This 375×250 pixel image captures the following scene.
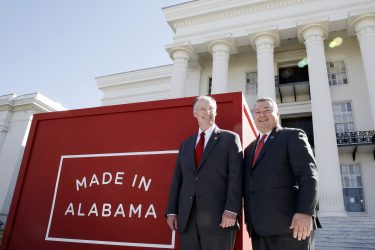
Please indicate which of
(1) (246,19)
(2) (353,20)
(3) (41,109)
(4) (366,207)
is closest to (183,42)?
(1) (246,19)

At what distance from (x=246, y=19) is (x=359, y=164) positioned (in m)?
10.8

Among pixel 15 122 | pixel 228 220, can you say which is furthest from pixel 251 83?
pixel 15 122

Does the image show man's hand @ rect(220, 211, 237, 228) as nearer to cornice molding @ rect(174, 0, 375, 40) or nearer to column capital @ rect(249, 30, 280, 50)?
column capital @ rect(249, 30, 280, 50)

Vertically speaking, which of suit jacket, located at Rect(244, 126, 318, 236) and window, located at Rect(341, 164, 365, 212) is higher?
window, located at Rect(341, 164, 365, 212)

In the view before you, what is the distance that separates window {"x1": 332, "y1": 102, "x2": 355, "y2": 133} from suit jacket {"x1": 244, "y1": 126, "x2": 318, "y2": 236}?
16.1 metres

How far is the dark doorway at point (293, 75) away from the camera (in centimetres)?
1868

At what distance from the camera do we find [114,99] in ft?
88.6

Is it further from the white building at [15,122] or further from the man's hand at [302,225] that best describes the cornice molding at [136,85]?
the man's hand at [302,225]

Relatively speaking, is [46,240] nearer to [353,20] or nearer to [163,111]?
[163,111]

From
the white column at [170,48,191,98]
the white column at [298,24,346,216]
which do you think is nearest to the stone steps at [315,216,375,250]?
the white column at [298,24,346,216]

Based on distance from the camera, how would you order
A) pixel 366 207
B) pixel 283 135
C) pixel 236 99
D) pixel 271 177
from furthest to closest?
pixel 366 207, pixel 236 99, pixel 283 135, pixel 271 177

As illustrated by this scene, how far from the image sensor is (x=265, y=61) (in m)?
16.5

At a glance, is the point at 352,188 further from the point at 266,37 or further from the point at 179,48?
the point at 179,48

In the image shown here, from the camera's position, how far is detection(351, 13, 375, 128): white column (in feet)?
46.0
